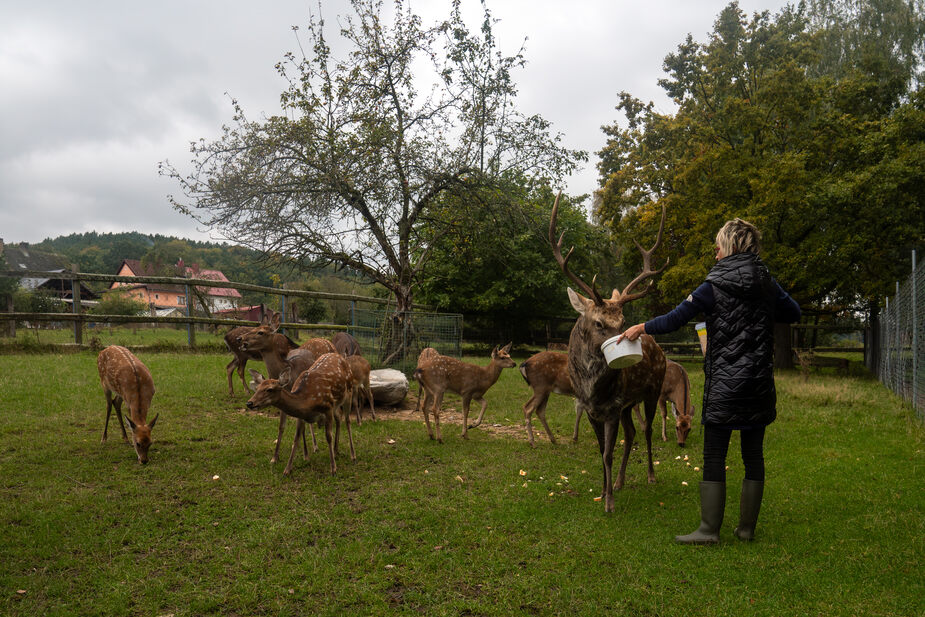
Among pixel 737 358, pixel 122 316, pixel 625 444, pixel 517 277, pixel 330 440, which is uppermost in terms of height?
pixel 517 277

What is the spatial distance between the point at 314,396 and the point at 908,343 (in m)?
11.3

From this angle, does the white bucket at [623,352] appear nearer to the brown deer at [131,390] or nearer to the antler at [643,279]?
the antler at [643,279]

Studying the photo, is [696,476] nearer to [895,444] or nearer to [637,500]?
[637,500]

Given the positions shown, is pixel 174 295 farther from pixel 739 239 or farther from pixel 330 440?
Result: pixel 739 239

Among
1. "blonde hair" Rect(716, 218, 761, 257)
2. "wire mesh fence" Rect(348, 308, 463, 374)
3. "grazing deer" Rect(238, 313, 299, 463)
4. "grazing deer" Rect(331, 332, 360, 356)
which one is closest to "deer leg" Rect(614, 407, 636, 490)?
"blonde hair" Rect(716, 218, 761, 257)

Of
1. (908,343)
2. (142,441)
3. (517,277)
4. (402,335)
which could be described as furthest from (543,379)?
(517,277)

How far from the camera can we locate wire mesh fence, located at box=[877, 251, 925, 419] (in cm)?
909

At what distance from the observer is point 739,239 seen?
4098 mm

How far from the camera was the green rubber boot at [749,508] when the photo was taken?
4043 mm

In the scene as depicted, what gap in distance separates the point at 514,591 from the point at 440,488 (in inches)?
80.7

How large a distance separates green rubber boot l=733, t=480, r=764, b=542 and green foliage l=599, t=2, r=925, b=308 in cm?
1452

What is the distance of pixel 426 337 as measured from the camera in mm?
12844

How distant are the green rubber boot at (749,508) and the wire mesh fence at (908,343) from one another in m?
6.14

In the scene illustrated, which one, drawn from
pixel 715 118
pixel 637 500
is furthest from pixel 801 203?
pixel 637 500
